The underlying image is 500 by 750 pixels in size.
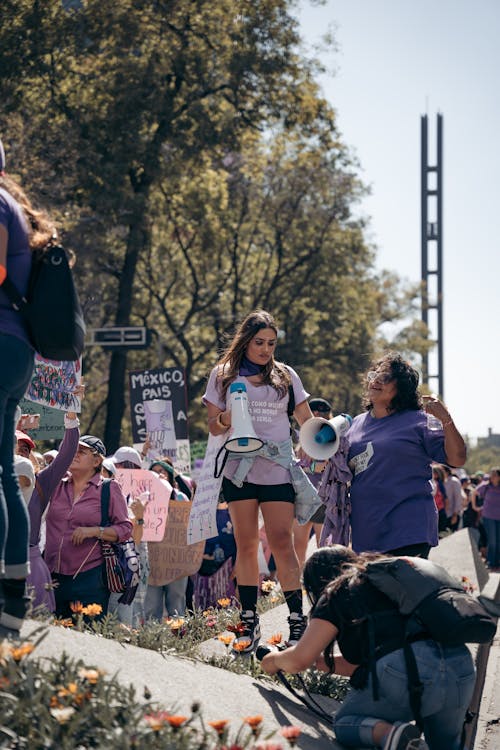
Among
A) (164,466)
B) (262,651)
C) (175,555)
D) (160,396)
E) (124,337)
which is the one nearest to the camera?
(262,651)

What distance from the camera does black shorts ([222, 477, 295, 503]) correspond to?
6.02 m

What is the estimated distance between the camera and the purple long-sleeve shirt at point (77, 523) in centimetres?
706

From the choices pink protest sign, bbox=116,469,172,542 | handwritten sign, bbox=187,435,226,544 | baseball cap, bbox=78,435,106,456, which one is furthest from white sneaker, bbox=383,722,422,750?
pink protest sign, bbox=116,469,172,542

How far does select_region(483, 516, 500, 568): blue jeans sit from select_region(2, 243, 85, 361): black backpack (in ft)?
57.0

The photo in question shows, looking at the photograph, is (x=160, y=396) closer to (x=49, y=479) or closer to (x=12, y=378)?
(x=49, y=479)

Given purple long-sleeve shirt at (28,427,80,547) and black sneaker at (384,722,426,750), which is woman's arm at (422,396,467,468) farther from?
purple long-sleeve shirt at (28,427,80,547)

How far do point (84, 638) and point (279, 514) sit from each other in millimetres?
1675

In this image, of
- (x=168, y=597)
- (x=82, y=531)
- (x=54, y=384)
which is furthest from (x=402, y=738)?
(x=168, y=597)

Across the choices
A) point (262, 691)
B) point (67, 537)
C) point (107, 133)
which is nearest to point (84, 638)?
point (262, 691)

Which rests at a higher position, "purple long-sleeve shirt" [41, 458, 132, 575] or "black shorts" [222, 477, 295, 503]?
"black shorts" [222, 477, 295, 503]

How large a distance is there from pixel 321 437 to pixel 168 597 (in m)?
4.09

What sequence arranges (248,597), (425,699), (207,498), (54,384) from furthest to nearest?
(54,384) → (207,498) → (248,597) → (425,699)

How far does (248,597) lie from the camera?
6.01 metres

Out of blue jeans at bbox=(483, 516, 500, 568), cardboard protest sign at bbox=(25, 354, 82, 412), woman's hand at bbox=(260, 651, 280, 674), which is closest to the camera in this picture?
woman's hand at bbox=(260, 651, 280, 674)
